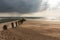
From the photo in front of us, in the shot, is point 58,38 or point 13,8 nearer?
point 58,38

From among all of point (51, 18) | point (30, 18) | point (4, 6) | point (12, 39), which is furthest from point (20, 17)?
point (12, 39)

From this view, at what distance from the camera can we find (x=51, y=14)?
1.28 metres

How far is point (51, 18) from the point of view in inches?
49.9

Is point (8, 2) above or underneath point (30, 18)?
above

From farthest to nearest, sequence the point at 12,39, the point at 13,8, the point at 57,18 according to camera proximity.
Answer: the point at 13,8 < the point at 57,18 < the point at 12,39

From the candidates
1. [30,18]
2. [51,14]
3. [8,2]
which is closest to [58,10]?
[51,14]

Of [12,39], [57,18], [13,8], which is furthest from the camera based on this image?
[13,8]

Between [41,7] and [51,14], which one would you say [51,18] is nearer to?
[51,14]

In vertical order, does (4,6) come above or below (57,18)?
above

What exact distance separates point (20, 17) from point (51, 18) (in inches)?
12.5

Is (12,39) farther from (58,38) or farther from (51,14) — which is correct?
(51,14)

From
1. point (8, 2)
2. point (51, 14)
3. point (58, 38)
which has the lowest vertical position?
point (58, 38)

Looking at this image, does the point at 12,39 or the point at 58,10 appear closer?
the point at 12,39

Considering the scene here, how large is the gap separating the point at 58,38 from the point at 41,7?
638mm
